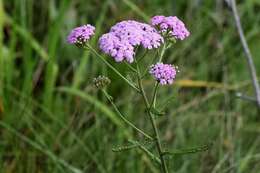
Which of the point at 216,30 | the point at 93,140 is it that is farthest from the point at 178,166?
the point at 216,30

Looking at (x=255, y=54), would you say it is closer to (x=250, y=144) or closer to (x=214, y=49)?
(x=214, y=49)

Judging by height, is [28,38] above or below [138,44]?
above

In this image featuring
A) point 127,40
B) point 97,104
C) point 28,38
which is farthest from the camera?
point 28,38

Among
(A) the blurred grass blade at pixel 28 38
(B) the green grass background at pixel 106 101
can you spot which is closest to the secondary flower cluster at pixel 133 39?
(B) the green grass background at pixel 106 101

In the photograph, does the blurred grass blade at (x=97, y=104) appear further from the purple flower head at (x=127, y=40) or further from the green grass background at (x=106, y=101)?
the purple flower head at (x=127, y=40)

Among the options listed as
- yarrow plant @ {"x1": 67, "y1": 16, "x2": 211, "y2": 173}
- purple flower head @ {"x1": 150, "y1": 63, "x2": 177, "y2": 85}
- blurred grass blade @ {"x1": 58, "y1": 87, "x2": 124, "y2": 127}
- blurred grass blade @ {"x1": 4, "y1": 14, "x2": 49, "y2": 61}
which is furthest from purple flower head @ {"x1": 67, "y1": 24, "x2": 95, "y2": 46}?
blurred grass blade @ {"x1": 4, "y1": 14, "x2": 49, "y2": 61}

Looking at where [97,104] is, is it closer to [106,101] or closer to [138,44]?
[106,101]

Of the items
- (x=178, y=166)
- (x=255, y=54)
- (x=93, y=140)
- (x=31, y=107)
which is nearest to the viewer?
(x=178, y=166)

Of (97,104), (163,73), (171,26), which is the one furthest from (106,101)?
(163,73)
